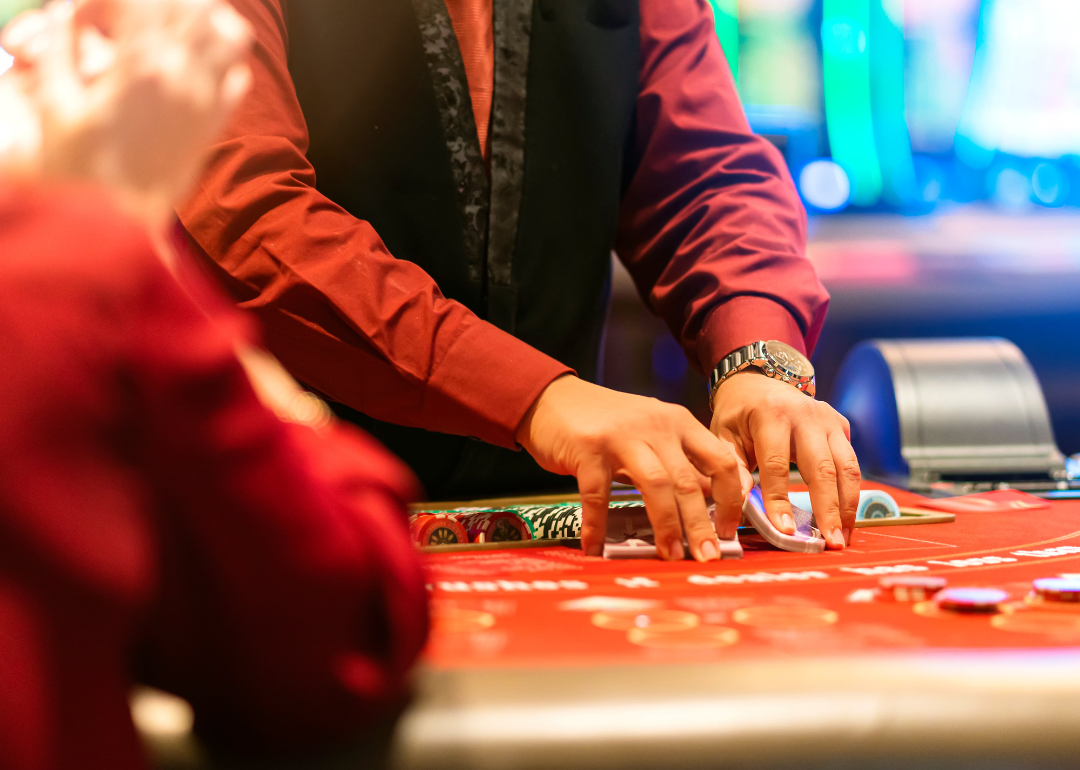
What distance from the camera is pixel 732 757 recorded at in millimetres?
433

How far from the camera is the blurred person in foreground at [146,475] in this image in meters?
0.32

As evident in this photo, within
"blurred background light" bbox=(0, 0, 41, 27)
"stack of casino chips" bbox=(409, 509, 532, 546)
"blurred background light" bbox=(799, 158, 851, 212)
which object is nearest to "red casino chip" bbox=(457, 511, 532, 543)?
"stack of casino chips" bbox=(409, 509, 532, 546)

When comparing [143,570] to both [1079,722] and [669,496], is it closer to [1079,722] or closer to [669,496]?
[1079,722]

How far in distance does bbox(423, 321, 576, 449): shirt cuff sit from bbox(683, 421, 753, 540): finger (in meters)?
0.16

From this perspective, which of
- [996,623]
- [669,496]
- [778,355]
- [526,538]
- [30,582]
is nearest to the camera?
[30,582]

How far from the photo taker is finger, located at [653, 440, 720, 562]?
2.73ft

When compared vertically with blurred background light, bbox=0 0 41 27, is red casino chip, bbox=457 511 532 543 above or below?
below

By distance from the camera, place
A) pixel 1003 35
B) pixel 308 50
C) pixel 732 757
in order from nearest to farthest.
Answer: pixel 732 757
pixel 308 50
pixel 1003 35

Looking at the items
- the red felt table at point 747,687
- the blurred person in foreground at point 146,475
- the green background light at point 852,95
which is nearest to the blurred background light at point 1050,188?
the green background light at point 852,95

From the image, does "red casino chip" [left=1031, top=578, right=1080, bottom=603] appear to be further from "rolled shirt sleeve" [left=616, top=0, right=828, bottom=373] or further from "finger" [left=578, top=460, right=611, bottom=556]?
"rolled shirt sleeve" [left=616, top=0, right=828, bottom=373]

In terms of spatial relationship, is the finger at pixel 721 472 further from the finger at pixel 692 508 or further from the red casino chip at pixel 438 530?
the red casino chip at pixel 438 530

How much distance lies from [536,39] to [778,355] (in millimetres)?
623

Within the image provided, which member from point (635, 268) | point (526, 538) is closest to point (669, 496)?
point (526, 538)

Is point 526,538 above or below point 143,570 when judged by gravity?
below
